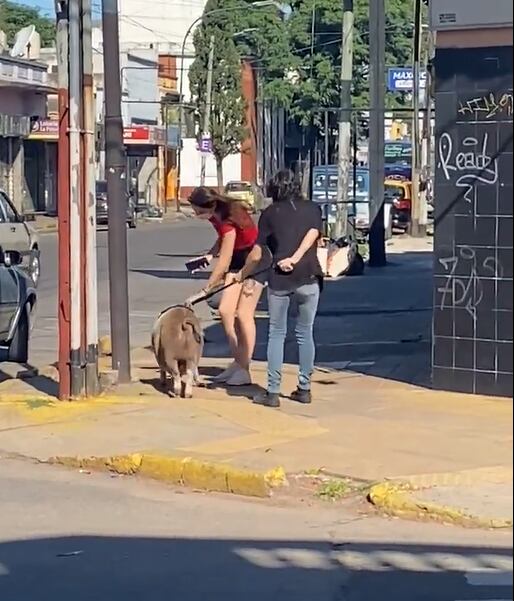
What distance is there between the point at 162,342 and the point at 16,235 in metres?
10.4

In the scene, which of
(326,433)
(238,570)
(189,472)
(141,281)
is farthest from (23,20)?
(238,570)

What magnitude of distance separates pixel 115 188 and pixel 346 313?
733 centimetres

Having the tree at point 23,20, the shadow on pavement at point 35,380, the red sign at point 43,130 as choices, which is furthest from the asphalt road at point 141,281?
the tree at point 23,20

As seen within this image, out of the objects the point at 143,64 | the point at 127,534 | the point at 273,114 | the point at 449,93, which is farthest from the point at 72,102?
the point at 273,114

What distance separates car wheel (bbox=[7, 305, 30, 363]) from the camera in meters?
13.5

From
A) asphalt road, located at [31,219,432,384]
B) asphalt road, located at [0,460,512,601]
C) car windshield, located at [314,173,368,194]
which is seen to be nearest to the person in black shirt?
asphalt road, located at [31,219,432,384]

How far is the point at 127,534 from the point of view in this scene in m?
7.44

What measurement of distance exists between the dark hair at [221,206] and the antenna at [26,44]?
132 feet

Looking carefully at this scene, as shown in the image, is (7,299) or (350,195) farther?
(350,195)

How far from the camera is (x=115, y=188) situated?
38.1 feet

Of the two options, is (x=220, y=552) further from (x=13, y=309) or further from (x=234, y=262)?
(x=13, y=309)

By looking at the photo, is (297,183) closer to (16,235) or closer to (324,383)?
(324,383)

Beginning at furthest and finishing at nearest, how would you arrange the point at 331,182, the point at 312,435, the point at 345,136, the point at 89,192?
the point at 331,182 → the point at 345,136 → the point at 89,192 → the point at 312,435

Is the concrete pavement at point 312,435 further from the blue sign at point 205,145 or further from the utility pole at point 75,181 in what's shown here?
the blue sign at point 205,145
